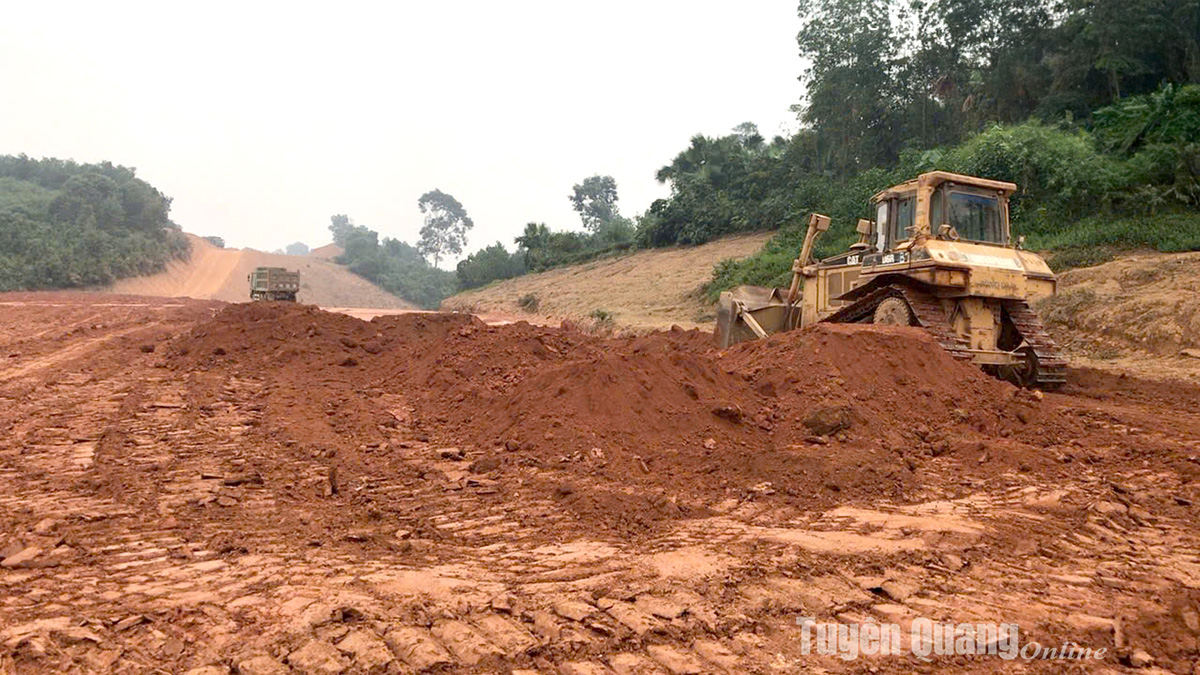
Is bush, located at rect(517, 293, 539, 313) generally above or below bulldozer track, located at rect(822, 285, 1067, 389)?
above

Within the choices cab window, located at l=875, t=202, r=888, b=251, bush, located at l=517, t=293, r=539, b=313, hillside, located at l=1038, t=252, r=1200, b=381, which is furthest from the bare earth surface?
bush, located at l=517, t=293, r=539, b=313

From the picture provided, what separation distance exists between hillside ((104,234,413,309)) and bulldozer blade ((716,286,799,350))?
37976 millimetres

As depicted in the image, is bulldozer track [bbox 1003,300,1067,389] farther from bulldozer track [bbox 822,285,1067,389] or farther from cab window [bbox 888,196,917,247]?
Result: cab window [bbox 888,196,917,247]

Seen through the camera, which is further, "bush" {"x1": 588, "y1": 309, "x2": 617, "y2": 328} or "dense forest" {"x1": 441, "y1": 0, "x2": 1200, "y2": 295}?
"bush" {"x1": 588, "y1": 309, "x2": 617, "y2": 328}

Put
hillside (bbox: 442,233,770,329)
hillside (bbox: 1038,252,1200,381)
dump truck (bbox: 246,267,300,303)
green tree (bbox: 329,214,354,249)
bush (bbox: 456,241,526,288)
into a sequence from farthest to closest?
green tree (bbox: 329,214,354,249)
bush (bbox: 456,241,526,288)
dump truck (bbox: 246,267,300,303)
hillside (bbox: 442,233,770,329)
hillside (bbox: 1038,252,1200,381)

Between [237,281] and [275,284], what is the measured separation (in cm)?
2351

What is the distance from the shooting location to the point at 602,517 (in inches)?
175

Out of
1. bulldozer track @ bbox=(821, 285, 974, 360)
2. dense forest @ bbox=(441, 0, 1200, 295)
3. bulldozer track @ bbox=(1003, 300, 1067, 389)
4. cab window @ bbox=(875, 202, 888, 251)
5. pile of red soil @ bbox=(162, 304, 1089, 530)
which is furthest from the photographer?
dense forest @ bbox=(441, 0, 1200, 295)

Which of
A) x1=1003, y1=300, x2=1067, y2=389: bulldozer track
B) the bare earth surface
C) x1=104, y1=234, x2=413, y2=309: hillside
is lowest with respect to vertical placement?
the bare earth surface

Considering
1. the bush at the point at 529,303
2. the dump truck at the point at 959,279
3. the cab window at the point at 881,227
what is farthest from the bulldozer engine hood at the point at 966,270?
the bush at the point at 529,303

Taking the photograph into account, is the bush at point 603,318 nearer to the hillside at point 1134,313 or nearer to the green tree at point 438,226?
the hillside at point 1134,313

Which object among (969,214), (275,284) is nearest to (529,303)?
(275,284)

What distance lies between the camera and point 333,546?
3.93 m

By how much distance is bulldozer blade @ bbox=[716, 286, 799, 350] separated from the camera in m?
12.1
